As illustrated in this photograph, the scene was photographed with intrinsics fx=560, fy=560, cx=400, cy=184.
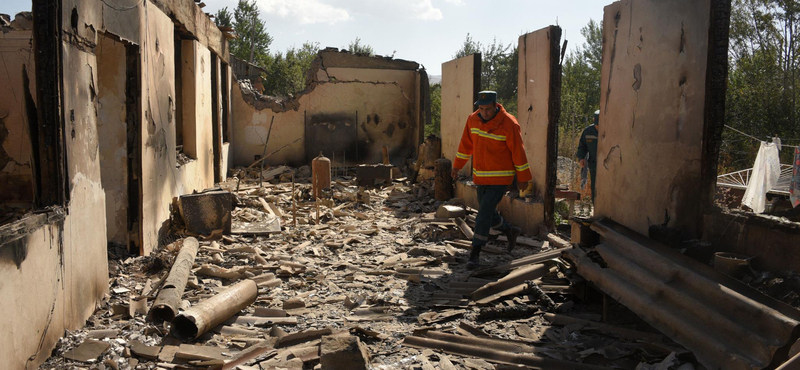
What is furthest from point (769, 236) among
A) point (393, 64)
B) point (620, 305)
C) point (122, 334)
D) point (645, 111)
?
point (393, 64)

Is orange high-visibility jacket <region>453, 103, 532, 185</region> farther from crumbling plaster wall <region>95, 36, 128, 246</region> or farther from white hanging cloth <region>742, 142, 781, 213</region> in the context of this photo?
white hanging cloth <region>742, 142, 781, 213</region>

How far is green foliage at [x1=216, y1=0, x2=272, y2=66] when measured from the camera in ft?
120

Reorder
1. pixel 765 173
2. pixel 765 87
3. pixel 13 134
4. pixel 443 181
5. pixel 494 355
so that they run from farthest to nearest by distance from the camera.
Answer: pixel 765 87 → pixel 443 181 → pixel 765 173 → pixel 13 134 → pixel 494 355

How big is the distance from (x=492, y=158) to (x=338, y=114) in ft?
34.3

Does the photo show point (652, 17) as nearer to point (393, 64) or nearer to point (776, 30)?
point (393, 64)

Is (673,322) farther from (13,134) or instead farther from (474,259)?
(13,134)

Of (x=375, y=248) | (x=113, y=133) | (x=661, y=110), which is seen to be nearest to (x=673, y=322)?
(x=661, y=110)

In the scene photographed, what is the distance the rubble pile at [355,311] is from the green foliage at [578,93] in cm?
565

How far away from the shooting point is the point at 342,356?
3.69m

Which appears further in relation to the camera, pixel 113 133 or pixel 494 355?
pixel 113 133

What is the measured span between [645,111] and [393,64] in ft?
39.5

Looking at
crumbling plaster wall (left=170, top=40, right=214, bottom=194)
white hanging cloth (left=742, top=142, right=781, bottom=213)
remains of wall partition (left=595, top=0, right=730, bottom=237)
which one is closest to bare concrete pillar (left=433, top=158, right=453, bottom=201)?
crumbling plaster wall (left=170, top=40, right=214, bottom=194)

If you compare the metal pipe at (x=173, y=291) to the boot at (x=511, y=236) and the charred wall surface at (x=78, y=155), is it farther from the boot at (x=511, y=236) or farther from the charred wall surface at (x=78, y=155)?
the boot at (x=511, y=236)

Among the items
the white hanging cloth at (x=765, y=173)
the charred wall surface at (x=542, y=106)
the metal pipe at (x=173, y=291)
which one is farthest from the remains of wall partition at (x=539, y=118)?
the metal pipe at (x=173, y=291)
